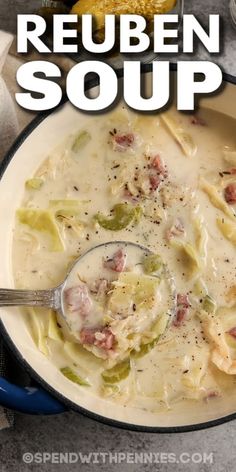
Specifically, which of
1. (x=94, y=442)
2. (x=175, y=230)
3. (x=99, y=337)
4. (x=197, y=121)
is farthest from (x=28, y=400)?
(x=197, y=121)

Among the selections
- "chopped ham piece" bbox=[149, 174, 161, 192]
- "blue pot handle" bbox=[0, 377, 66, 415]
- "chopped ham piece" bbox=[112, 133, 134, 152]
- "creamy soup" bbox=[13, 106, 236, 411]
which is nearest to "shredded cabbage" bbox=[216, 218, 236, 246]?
"creamy soup" bbox=[13, 106, 236, 411]

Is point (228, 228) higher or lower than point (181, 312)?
higher

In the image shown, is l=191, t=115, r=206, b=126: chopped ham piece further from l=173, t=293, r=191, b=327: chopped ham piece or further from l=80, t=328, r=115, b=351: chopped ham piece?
l=80, t=328, r=115, b=351: chopped ham piece

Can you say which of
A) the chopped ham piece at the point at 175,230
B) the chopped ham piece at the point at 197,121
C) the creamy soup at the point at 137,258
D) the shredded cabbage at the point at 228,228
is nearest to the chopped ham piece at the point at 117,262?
the creamy soup at the point at 137,258

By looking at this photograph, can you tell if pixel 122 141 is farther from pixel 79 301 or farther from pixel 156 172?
pixel 79 301

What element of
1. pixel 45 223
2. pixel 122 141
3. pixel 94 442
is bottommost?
pixel 94 442

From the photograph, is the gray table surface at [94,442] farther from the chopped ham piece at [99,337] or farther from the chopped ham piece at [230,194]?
the chopped ham piece at [230,194]

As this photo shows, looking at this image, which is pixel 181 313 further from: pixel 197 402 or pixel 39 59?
pixel 39 59
